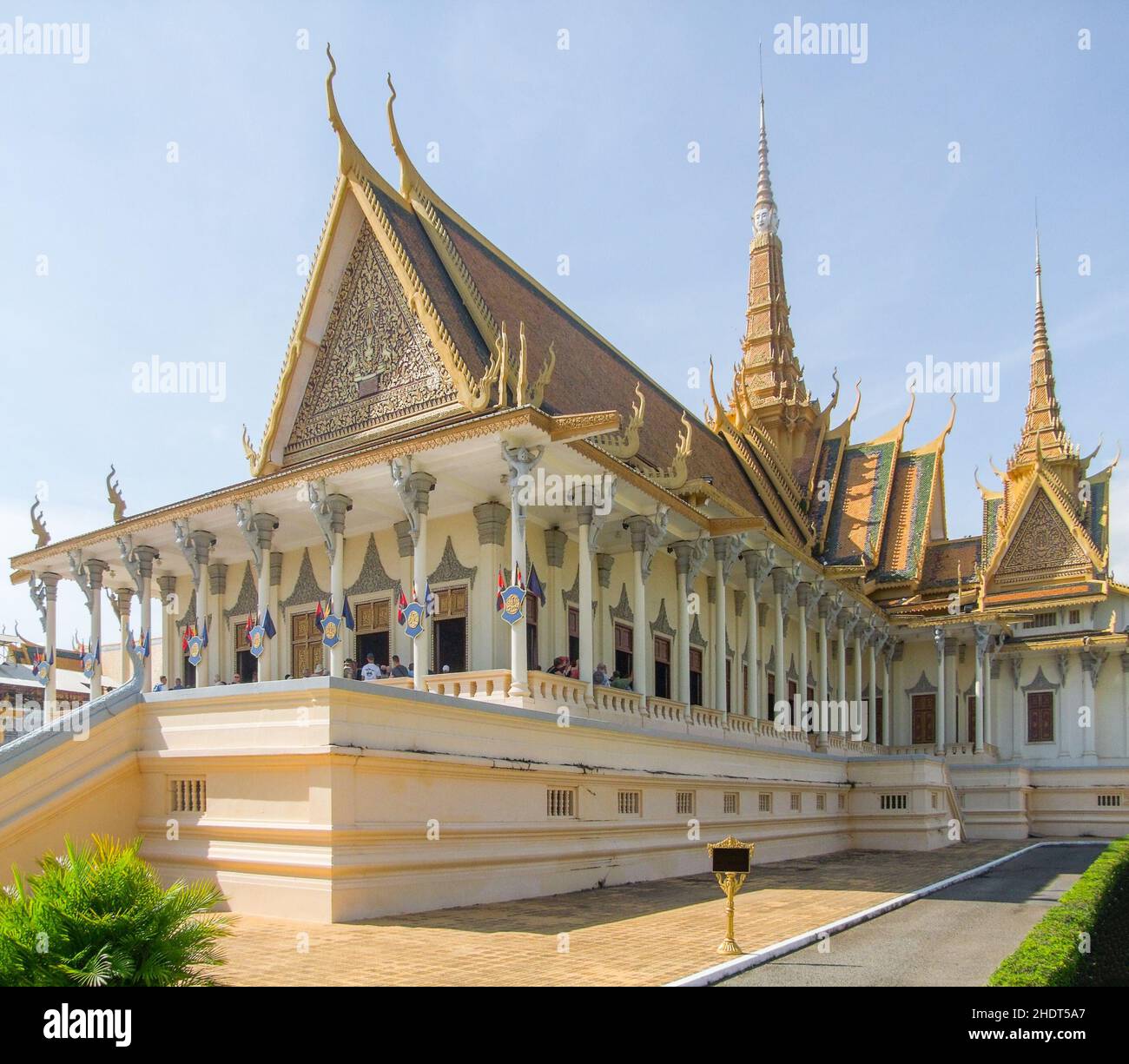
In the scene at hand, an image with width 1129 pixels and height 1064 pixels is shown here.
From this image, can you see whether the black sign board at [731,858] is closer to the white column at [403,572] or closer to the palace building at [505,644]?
the palace building at [505,644]

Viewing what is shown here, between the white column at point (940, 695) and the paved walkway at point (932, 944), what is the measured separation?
18104 mm

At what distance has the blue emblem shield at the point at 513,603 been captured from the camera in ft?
48.6

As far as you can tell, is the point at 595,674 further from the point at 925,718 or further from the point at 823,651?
the point at 925,718

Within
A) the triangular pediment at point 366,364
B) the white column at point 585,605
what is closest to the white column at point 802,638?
the white column at point 585,605

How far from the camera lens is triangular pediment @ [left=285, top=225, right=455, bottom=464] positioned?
19.1m

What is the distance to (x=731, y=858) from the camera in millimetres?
8977

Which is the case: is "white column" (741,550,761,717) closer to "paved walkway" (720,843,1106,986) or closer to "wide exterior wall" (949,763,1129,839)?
"paved walkway" (720,843,1106,986)

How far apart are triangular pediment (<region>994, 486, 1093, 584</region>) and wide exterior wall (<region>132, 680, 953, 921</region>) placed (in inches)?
954

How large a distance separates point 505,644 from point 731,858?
9497 millimetres

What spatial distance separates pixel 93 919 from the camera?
5906 mm

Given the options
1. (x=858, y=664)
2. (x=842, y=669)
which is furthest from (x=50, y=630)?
(x=858, y=664)
